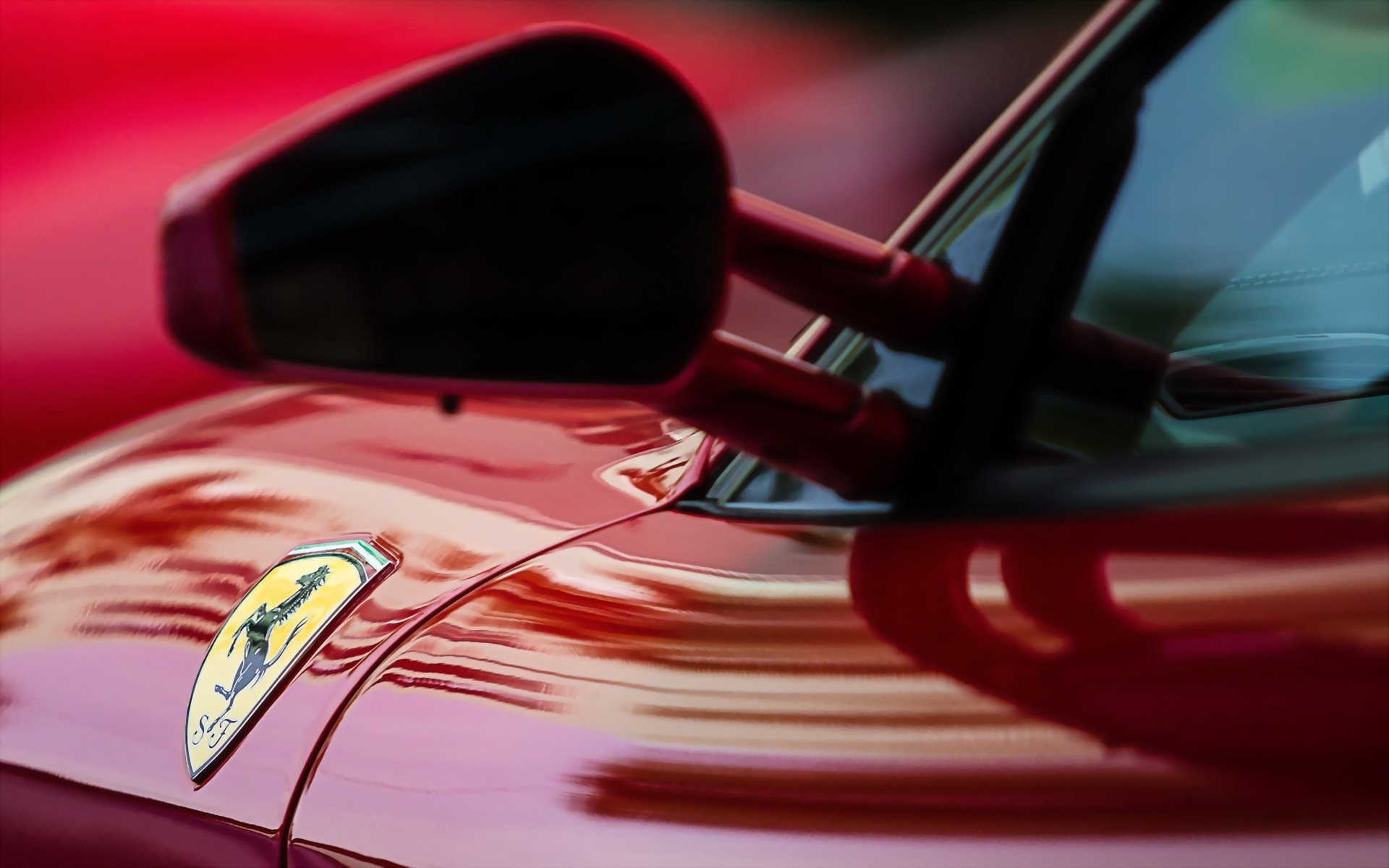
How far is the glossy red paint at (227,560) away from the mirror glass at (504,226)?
12.5 inches

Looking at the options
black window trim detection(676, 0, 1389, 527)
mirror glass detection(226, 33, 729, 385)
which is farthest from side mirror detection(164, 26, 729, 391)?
black window trim detection(676, 0, 1389, 527)

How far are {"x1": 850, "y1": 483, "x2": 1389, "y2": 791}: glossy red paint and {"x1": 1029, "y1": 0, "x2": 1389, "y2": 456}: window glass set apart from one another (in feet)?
0.47

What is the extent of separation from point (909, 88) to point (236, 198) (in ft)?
17.5

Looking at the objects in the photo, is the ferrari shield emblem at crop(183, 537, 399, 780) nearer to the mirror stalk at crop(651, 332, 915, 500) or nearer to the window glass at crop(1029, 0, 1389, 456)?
the mirror stalk at crop(651, 332, 915, 500)

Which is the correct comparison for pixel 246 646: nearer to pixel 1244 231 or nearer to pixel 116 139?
pixel 1244 231

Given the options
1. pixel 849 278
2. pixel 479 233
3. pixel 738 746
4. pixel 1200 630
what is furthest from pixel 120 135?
pixel 1200 630

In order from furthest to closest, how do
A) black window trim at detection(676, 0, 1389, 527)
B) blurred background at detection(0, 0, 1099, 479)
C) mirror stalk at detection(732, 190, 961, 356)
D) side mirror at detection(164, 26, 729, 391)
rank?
blurred background at detection(0, 0, 1099, 479)
mirror stalk at detection(732, 190, 961, 356)
black window trim at detection(676, 0, 1389, 527)
side mirror at detection(164, 26, 729, 391)

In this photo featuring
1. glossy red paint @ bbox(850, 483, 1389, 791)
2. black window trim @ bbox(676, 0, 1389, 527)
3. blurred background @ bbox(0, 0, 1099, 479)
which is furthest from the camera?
blurred background @ bbox(0, 0, 1099, 479)

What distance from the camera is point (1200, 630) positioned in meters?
0.69

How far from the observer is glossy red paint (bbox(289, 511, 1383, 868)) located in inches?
24.9

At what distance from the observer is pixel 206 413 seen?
1844 mm

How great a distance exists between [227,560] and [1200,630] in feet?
2.88

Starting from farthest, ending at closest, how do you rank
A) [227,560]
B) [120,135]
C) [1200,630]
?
[120,135], [227,560], [1200,630]

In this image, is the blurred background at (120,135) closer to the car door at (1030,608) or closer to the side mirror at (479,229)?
the car door at (1030,608)
